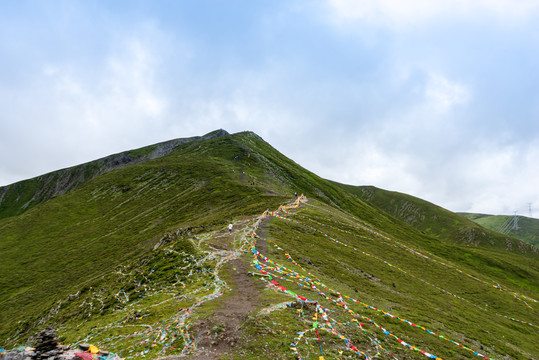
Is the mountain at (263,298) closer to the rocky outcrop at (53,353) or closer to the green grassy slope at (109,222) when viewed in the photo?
the green grassy slope at (109,222)

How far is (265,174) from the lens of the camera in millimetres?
117688

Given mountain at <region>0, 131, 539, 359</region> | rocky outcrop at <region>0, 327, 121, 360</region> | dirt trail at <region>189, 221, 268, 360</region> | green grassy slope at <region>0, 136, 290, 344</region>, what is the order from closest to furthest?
rocky outcrop at <region>0, 327, 121, 360</region> < dirt trail at <region>189, 221, 268, 360</region> < mountain at <region>0, 131, 539, 359</region> < green grassy slope at <region>0, 136, 290, 344</region>

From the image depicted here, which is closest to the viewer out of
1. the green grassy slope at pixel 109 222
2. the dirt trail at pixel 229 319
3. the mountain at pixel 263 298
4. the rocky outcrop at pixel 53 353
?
the rocky outcrop at pixel 53 353

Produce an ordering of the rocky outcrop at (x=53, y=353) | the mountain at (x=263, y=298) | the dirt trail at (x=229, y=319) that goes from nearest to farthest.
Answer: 1. the rocky outcrop at (x=53, y=353)
2. the dirt trail at (x=229, y=319)
3. the mountain at (x=263, y=298)

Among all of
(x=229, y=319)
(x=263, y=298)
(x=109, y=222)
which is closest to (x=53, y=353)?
(x=229, y=319)

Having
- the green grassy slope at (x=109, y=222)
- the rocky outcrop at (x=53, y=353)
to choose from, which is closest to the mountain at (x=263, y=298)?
the green grassy slope at (x=109, y=222)

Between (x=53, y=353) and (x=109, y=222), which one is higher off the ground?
(x=53, y=353)

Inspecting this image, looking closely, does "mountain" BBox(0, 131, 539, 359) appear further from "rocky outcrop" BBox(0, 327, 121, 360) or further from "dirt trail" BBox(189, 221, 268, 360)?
"rocky outcrop" BBox(0, 327, 121, 360)

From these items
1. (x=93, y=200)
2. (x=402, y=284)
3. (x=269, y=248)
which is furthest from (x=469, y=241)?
(x=93, y=200)

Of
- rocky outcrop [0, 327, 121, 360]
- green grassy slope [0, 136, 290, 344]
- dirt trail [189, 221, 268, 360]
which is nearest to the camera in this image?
rocky outcrop [0, 327, 121, 360]

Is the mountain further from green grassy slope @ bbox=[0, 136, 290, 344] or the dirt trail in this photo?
green grassy slope @ bbox=[0, 136, 290, 344]

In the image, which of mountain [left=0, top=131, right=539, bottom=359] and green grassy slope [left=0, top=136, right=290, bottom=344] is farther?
green grassy slope [left=0, top=136, right=290, bottom=344]

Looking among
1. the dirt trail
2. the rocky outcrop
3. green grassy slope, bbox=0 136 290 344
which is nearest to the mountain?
the dirt trail

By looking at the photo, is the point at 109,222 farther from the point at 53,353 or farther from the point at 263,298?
the point at 53,353
